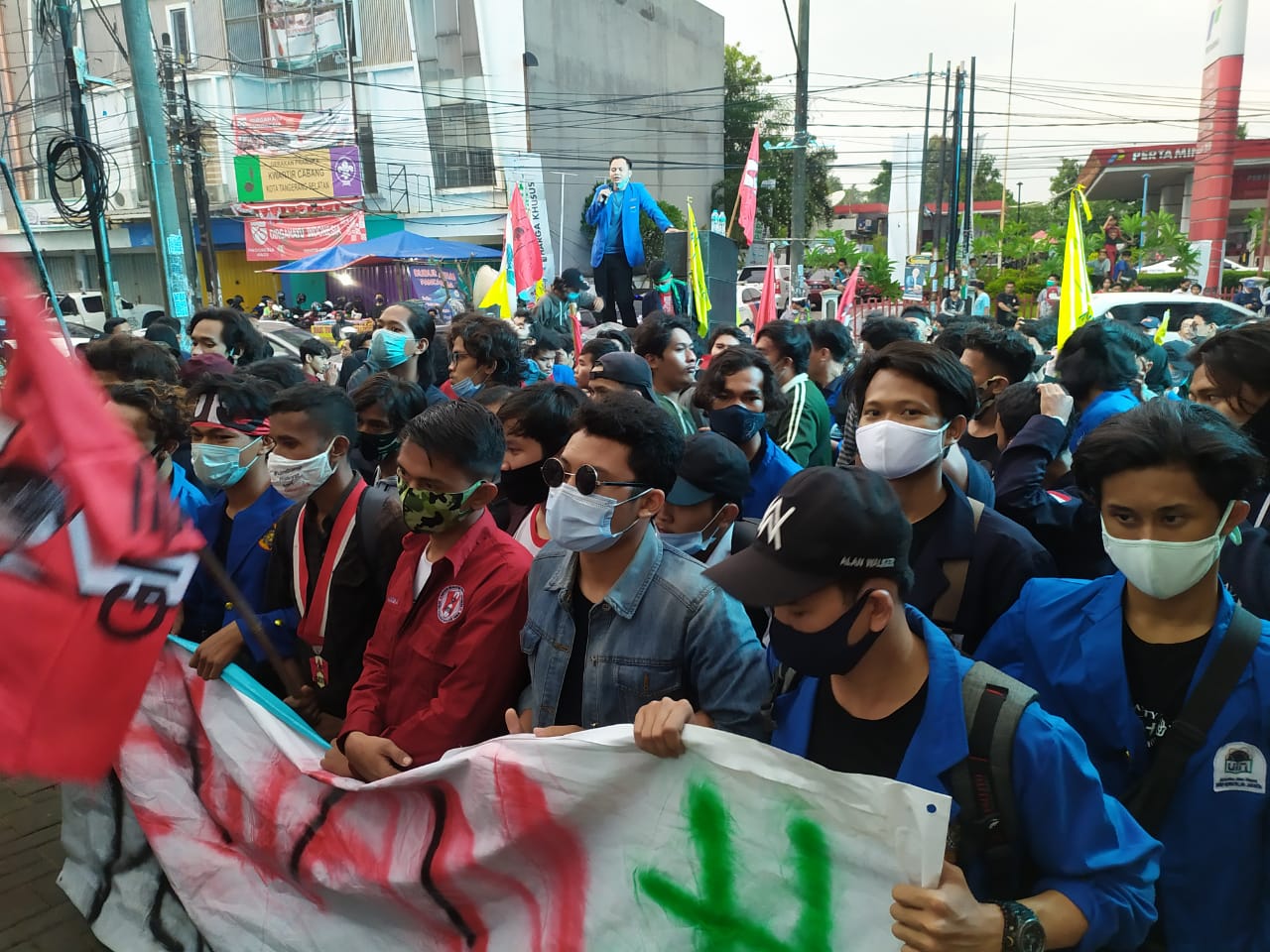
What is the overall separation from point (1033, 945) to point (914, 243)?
95.4 ft

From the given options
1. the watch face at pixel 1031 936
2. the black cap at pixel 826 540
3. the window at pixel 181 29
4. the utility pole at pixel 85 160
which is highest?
the window at pixel 181 29

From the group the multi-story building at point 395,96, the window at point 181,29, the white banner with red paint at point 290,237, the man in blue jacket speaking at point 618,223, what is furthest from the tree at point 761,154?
the man in blue jacket speaking at point 618,223

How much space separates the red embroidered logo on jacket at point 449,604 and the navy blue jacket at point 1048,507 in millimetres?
1787

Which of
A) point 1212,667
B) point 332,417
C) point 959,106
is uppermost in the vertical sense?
point 959,106

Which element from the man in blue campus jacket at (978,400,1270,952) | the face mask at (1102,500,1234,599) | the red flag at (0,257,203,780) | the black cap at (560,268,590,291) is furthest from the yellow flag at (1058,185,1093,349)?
the black cap at (560,268,590,291)

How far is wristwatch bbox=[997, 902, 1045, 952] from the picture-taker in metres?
1.40

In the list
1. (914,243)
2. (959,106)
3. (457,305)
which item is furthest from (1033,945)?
(914,243)

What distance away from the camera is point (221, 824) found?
9.15ft

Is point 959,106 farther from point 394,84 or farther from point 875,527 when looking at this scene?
point 875,527

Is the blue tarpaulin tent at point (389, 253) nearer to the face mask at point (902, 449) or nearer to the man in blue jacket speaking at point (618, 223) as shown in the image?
the man in blue jacket speaking at point (618, 223)

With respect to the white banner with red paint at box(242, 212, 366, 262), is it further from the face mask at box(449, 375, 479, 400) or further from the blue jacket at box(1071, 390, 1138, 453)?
the blue jacket at box(1071, 390, 1138, 453)

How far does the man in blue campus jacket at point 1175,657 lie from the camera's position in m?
1.76

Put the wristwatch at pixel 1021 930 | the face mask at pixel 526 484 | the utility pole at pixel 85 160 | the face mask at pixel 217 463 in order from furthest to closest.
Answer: the utility pole at pixel 85 160 < the face mask at pixel 217 463 < the face mask at pixel 526 484 < the wristwatch at pixel 1021 930

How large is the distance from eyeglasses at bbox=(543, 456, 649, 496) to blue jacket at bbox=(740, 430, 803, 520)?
4.53 feet
